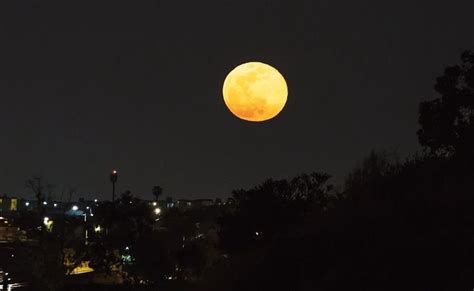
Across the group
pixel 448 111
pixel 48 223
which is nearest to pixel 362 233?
pixel 448 111

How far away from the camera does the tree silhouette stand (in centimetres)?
2373

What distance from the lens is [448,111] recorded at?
24875 mm

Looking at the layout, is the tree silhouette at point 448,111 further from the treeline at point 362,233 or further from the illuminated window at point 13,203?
the illuminated window at point 13,203

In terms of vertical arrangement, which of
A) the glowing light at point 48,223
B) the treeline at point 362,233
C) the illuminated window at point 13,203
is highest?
the illuminated window at point 13,203

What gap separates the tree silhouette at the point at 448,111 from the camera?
23.7 m

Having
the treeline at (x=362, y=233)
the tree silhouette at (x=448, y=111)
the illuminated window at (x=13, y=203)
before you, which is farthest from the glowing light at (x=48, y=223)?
the illuminated window at (x=13, y=203)

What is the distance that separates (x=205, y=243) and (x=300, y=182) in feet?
52.7

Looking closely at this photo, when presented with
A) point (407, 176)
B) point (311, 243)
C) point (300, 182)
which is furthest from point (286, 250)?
point (300, 182)

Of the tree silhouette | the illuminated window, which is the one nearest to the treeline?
the tree silhouette

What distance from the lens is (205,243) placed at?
44812 millimetres

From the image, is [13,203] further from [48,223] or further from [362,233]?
[362,233]

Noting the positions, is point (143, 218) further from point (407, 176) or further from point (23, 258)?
point (407, 176)

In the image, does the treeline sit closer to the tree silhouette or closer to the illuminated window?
the tree silhouette

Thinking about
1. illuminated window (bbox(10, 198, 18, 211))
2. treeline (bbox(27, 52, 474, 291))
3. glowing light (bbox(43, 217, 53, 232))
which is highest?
illuminated window (bbox(10, 198, 18, 211))
